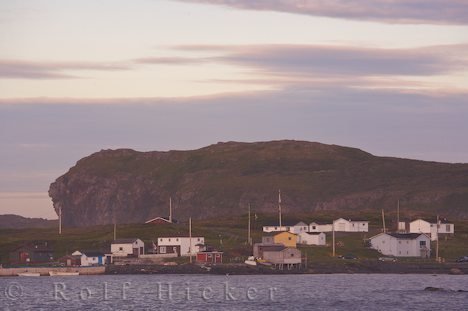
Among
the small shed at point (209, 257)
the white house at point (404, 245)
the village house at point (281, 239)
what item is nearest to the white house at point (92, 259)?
the small shed at point (209, 257)

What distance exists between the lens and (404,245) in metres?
171

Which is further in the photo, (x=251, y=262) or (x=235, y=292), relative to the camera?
(x=251, y=262)

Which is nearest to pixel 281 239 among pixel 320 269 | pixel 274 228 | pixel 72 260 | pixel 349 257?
pixel 349 257

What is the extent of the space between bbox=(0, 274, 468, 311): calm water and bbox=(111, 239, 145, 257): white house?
1751cm

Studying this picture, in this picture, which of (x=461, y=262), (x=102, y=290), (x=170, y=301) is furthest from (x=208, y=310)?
(x=461, y=262)

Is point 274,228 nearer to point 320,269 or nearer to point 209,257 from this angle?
point 209,257

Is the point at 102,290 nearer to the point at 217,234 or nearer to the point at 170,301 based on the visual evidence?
the point at 170,301

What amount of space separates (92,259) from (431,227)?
61642mm

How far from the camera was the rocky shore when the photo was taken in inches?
5965

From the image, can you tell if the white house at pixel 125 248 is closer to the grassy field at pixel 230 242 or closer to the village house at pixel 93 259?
the village house at pixel 93 259

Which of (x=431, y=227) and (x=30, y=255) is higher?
(x=431, y=227)

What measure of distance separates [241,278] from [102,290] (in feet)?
81.2

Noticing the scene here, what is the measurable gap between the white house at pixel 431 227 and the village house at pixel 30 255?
211 feet

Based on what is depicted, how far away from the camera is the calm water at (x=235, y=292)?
10406 centimetres
